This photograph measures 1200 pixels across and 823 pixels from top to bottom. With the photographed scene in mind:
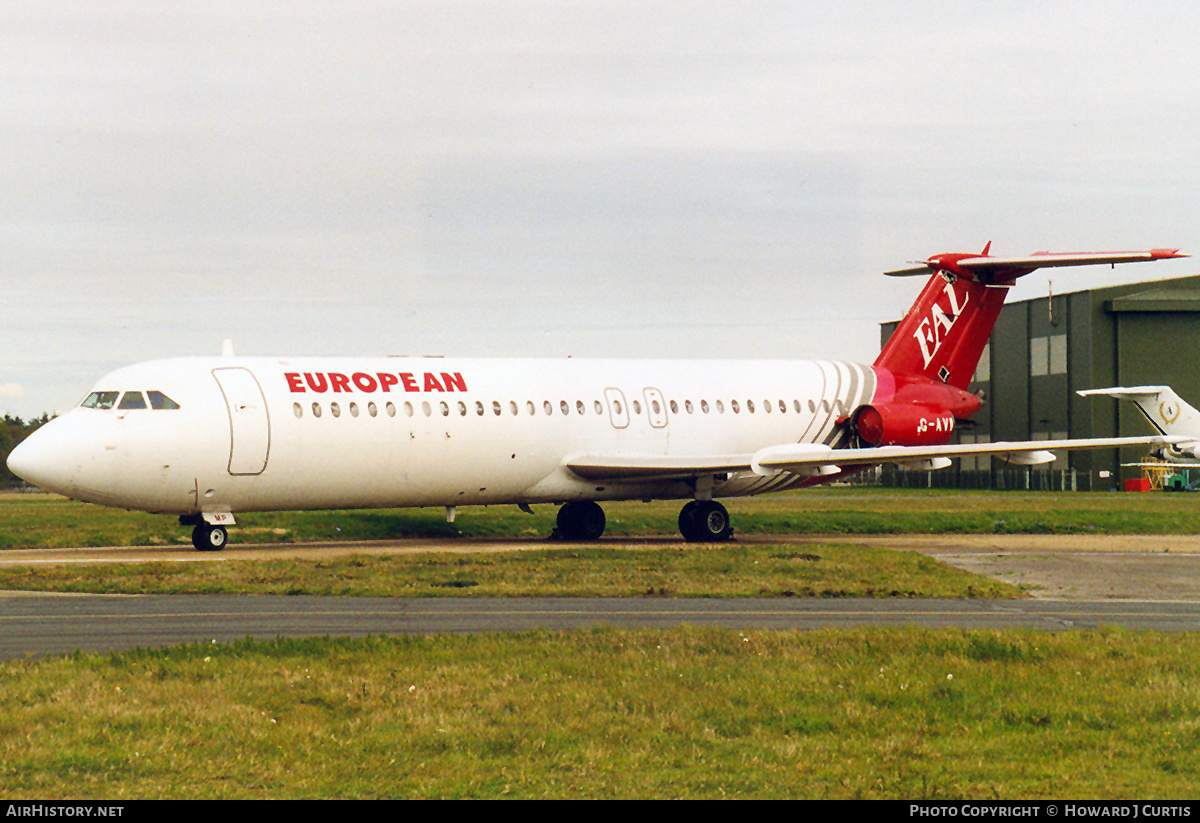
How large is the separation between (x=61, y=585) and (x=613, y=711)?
13.2 meters

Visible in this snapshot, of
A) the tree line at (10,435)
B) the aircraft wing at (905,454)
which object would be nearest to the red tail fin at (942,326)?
the aircraft wing at (905,454)

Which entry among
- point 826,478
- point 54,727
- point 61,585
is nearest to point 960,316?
point 826,478

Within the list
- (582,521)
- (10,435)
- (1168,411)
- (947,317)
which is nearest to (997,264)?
(947,317)

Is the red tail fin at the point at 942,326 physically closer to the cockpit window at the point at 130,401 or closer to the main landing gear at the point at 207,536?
the main landing gear at the point at 207,536

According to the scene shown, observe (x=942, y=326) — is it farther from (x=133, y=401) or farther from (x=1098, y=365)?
(x=1098, y=365)

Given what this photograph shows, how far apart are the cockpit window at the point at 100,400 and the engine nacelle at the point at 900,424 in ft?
61.2

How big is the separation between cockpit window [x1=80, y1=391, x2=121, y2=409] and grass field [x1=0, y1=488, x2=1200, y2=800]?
14.5m

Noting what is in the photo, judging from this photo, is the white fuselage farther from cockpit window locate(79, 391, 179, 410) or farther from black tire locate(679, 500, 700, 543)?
black tire locate(679, 500, 700, 543)

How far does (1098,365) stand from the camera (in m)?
67.8

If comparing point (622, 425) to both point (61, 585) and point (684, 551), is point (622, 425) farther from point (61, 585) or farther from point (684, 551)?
point (61, 585)

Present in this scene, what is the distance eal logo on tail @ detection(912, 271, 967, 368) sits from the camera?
122 ft

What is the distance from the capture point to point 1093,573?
77.8 feet

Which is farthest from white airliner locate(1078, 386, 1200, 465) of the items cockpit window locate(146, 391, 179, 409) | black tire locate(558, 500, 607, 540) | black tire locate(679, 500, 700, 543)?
cockpit window locate(146, 391, 179, 409)

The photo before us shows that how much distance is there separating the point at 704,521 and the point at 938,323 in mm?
9366
